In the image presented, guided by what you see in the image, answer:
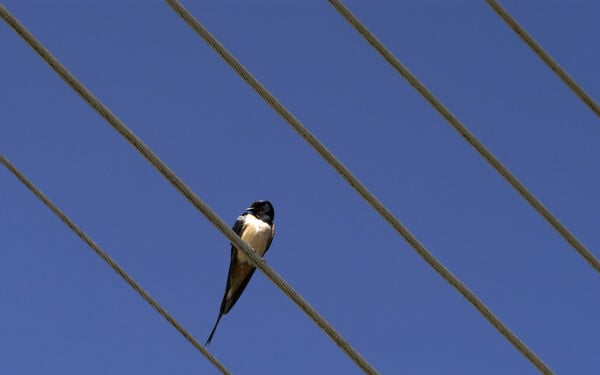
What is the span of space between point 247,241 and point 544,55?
9.83 m

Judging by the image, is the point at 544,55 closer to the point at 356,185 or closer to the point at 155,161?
the point at 356,185

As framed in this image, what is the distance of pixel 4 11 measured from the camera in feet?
14.9

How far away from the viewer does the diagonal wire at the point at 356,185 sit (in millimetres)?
4574

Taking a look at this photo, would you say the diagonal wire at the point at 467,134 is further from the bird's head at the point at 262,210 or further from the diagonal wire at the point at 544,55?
the bird's head at the point at 262,210

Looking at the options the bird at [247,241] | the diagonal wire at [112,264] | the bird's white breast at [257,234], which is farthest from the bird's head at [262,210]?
the diagonal wire at [112,264]

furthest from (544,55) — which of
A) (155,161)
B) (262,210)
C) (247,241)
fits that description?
(262,210)

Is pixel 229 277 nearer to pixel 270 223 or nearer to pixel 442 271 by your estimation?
pixel 270 223

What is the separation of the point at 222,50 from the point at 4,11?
0.94 m

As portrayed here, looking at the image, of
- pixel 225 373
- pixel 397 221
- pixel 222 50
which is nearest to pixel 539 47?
pixel 397 221

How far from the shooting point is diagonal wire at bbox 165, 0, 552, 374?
457 centimetres

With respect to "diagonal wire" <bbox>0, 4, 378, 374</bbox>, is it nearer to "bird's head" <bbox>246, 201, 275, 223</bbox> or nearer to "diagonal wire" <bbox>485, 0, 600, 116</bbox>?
"diagonal wire" <bbox>485, 0, 600, 116</bbox>

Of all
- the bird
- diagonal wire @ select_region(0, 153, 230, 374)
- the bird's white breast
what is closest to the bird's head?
the bird

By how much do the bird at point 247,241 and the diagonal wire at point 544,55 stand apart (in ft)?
29.6

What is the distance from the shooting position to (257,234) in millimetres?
14219
